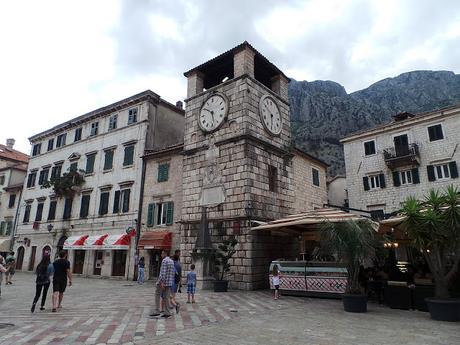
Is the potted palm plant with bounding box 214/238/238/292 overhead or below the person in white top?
overhead

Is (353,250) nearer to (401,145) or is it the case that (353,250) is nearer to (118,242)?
(118,242)

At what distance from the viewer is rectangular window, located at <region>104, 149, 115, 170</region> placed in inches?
993

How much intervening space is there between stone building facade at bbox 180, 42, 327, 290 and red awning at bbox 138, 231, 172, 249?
2483 millimetres

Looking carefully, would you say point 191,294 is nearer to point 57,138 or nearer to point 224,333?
point 224,333

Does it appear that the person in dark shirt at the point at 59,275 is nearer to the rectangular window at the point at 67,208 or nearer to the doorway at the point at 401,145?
the rectangular window at the point at 67,208

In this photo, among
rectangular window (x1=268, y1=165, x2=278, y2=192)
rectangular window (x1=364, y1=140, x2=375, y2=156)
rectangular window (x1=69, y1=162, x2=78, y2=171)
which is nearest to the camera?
rectangular window (x1=268, y1=165, x2=278, y2=192)

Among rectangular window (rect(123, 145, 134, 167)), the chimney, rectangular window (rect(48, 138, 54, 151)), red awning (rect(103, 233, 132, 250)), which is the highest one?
the chimney

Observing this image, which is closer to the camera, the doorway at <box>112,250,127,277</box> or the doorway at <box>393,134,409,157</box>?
the doorway at <box>112,250,127,277</box>

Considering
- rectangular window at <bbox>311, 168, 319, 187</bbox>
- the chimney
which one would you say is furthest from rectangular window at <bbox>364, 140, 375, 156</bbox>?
the chimney

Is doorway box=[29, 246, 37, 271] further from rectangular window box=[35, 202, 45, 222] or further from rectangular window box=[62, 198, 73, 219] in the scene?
rectangular window box=[62, 198, 73, 219]

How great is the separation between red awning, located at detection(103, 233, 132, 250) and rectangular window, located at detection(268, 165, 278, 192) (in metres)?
10.8

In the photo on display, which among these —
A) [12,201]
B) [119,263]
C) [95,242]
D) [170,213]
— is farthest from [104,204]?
[12,201]

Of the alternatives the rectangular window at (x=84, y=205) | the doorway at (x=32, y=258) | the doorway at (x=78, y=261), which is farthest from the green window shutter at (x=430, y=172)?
the doorway at (x=32, y=258)

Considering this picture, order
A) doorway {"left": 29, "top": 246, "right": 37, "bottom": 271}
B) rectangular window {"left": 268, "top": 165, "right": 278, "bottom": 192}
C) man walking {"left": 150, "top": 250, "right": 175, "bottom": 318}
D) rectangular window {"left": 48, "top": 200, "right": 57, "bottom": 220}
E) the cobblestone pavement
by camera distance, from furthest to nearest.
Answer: doorway {"left": 29, "top": 246, "right": 37, "bottom": 271}
rectangular window {"left": 48, "top": 200, "right": 57, "bottom": 220}
rectangular window {"left": 268, "top": 165, "right": 278, "bottom": 192}
man walking {"left": 150, "top": 250, "right": 175, "bottom": 318}
the cobblestone pavement
